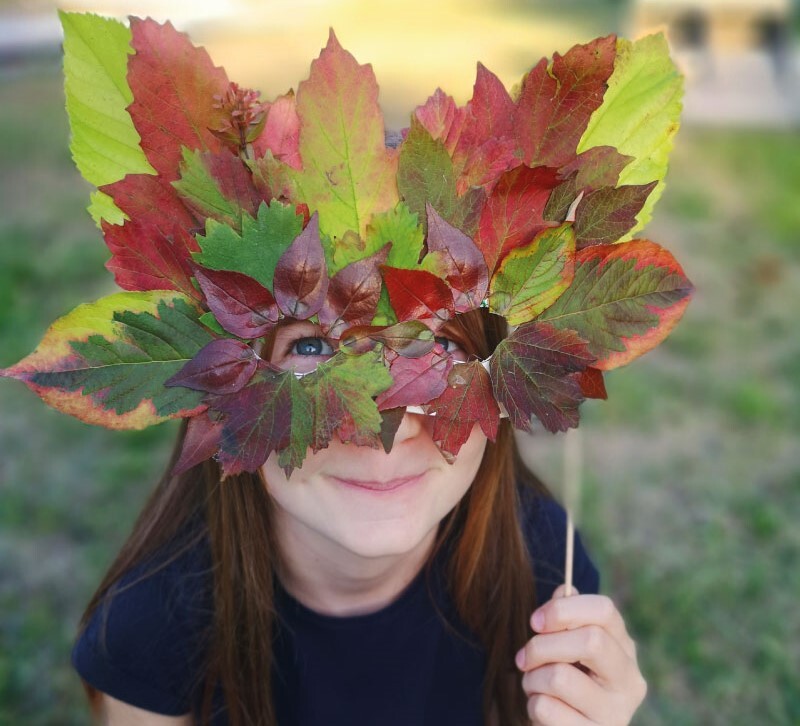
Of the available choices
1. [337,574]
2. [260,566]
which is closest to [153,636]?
[260,566]

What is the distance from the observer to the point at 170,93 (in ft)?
4.25

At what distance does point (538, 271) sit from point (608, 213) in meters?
0.14

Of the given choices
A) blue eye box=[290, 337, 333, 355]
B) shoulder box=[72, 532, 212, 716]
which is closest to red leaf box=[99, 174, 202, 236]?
blue eye box=[290, 337, 333, 355]

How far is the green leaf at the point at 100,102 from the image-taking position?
128 centimetres

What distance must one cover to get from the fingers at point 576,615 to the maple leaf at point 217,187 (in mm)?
802

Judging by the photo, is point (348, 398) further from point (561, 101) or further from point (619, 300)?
point (561, 101)

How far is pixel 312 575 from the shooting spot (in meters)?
1.72

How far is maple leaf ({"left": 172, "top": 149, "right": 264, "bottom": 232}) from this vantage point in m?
1.29

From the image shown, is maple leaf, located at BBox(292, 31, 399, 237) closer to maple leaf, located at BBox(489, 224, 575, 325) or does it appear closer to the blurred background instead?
maple leaf, located at BBox(489, 224, 575, 325)

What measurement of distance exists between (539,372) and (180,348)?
0.51 meters

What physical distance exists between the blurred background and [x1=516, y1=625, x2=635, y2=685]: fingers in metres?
0.97

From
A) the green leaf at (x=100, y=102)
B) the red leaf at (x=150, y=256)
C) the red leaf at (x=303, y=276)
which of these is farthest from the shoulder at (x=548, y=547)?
the green leaf at (x=100, y=102)

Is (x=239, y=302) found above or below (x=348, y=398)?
above

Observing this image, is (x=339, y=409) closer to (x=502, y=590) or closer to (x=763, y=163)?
(x=502, y=590)
